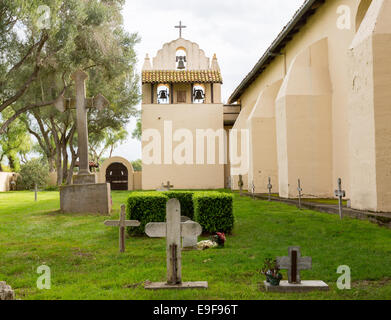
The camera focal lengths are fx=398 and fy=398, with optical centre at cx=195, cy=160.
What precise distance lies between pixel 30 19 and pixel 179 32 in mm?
13134

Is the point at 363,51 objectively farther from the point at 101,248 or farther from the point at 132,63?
the point at 132,63

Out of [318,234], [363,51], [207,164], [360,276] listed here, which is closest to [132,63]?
[207,164]

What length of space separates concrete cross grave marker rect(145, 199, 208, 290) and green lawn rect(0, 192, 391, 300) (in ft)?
0.73

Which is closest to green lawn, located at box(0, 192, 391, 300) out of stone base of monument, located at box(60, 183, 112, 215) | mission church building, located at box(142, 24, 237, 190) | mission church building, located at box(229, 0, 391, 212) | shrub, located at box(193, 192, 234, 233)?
shrub, located at box(193, 192, 234, 233)

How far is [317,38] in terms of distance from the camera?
14219mm

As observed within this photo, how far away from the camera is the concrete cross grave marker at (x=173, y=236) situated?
4.42m

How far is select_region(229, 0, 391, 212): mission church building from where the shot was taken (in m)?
8.30

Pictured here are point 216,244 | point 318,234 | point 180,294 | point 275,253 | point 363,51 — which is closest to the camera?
point 180,294

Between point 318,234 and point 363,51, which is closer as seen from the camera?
point 318,234

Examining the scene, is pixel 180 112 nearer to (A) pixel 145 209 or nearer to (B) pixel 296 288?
(A) pixel 145 209

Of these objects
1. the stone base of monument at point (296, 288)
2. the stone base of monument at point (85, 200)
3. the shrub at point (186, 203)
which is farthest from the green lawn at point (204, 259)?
the stone base of monument at point (85, 200)

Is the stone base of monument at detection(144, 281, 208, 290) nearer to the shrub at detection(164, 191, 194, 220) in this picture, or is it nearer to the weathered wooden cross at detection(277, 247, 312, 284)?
the weathered wooden cross at detection(277, 247, 312, 284)

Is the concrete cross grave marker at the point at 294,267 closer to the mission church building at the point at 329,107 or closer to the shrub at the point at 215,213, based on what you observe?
the shrub at the point at 215,213

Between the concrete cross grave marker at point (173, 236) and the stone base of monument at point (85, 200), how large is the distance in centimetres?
827
